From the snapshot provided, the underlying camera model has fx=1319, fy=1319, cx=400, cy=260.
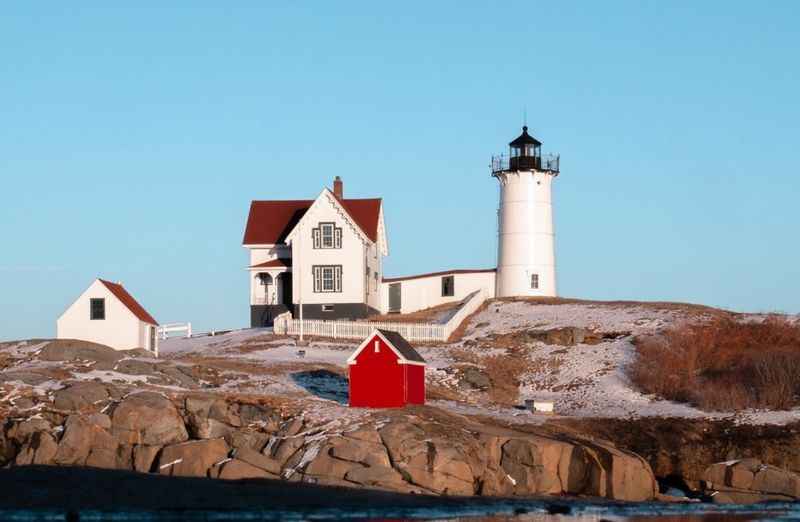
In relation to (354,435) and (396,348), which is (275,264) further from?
(354,435)

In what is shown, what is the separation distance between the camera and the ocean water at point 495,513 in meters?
26.0

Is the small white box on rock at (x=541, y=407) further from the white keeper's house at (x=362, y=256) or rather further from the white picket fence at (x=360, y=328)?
the white keeper's house at (x=362, y=256)

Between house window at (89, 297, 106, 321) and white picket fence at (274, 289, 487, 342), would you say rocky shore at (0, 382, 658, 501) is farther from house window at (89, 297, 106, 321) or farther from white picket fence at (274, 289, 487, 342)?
white picket fence at (274, 289, 487, 342)

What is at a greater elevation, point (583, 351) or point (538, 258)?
Answer: point (538, 258)

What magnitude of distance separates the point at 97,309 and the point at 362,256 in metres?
15.9

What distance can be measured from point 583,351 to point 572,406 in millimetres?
7458

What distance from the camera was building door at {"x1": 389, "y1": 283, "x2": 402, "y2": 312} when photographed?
6794 cm

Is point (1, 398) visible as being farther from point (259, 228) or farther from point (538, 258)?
point (538, 258)

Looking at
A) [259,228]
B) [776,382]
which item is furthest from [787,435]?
[259,228]

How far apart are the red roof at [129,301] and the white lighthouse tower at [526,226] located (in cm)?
2141

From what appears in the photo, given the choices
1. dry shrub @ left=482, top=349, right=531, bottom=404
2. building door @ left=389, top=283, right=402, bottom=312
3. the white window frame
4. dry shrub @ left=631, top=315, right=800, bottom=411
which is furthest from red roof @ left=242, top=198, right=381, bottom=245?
dry shrub @ left=631, top=315, right=800, bottom=411

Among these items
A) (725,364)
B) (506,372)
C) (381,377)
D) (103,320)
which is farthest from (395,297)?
(381,377)

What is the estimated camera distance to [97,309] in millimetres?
50344

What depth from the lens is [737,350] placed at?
5053 cm
